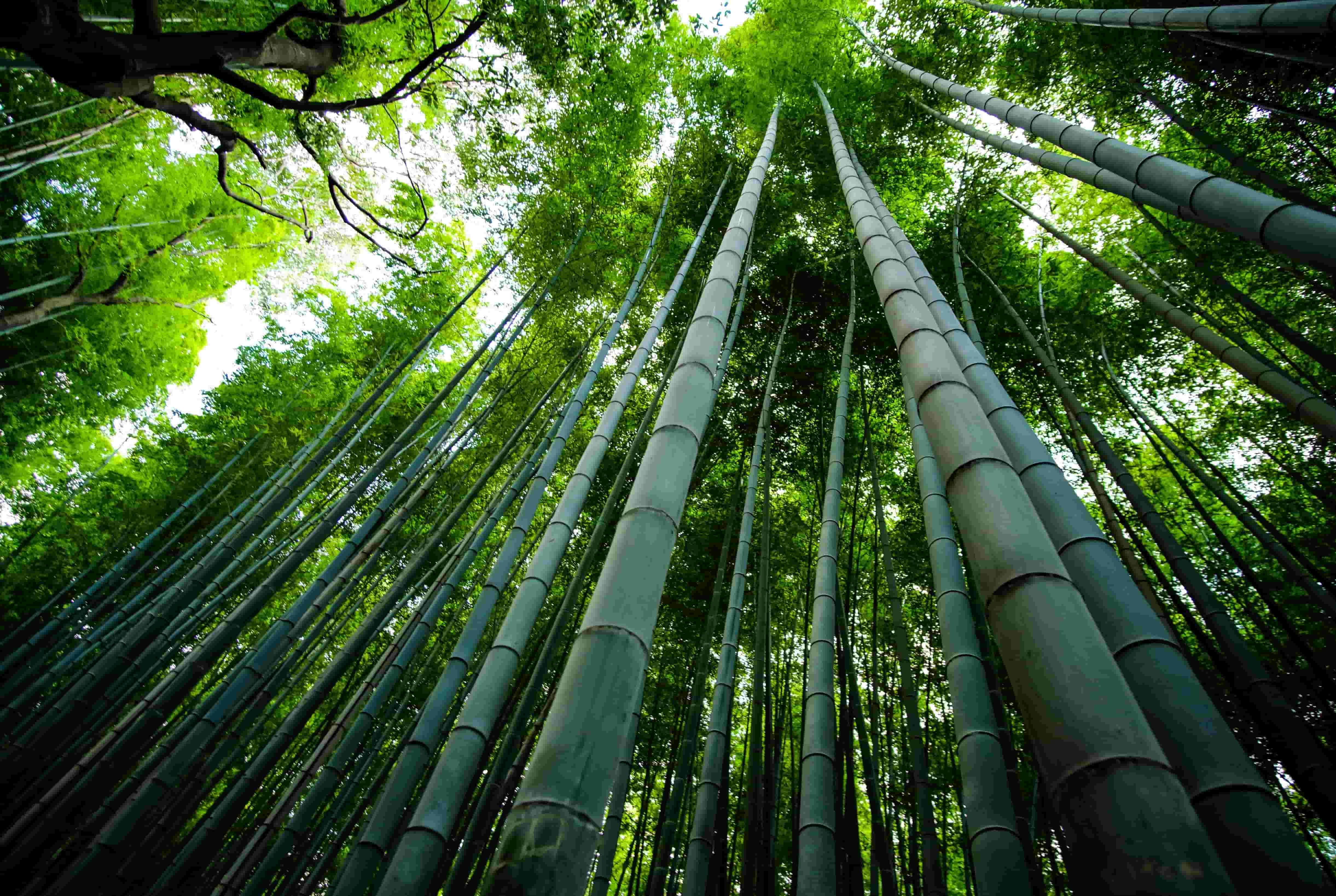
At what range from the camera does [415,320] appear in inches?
265

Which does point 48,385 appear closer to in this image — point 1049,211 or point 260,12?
point 260,12

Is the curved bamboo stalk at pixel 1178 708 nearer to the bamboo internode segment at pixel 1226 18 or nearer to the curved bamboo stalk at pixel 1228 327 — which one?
the bamboo internode segment at pixel 1226 18

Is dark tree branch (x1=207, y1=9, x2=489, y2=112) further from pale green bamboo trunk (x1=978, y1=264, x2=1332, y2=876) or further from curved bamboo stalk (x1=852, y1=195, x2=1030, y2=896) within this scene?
pale green bamboo trunk (x1=978, y1=264, x2=1332, y2=876)

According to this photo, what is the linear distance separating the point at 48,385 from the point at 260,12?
521 centimetres

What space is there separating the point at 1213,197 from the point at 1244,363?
1.59 meters

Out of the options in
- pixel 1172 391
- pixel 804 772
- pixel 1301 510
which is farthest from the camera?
pixel 1172 391

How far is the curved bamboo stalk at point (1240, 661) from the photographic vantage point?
6.09ft

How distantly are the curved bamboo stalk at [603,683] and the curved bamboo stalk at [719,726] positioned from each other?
1438mm

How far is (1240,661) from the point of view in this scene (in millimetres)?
2156

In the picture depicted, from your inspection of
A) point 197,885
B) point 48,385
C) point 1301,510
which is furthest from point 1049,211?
point 48,385

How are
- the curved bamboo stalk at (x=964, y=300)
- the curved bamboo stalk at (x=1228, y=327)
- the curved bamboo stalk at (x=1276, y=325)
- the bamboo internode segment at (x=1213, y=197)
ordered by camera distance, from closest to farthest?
the bamboo internode segment at (x=1213, y=197) < the curved bamboo stalk at (x=1276, y=325) < the curved bamboo stalk at (x=964, y=300) < the curved bamboo stalk at (x=1228, y=327)

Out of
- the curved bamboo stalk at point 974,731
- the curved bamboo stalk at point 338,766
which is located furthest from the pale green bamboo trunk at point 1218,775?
the curved bamboo stalk at point 338,766

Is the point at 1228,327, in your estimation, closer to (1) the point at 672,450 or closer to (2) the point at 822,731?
(2) the point at 822,731

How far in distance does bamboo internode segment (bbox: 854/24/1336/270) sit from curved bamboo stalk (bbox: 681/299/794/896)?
1.83 meters
